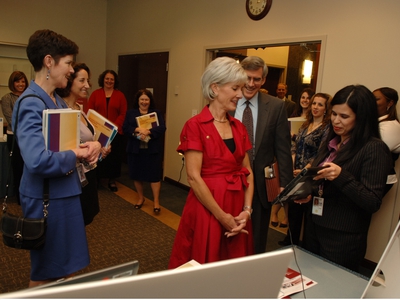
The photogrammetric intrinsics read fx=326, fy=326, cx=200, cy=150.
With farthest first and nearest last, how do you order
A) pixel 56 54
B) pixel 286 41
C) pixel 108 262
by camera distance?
1. pixel 286 41
2. pixel 108 262
3. pixel 56 54

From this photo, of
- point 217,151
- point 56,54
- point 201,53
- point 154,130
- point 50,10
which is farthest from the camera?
point 50,10

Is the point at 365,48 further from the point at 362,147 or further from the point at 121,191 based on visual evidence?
the point at 121,191

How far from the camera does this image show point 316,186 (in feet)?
5.43

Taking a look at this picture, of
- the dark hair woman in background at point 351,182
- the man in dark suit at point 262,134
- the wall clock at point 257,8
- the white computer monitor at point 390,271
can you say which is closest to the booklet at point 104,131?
the man in dark suit at point 262,134

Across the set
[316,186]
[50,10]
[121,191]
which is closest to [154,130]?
[121,191]

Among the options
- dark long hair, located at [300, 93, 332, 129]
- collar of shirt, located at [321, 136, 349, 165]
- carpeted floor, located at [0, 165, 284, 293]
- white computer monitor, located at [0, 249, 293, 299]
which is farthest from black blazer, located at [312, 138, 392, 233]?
carpeted floor, located at [0, 165, 284, 293]

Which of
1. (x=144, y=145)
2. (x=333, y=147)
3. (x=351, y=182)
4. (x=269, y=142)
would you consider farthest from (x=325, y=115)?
(x=144, y=145)

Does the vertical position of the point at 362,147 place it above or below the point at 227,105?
below

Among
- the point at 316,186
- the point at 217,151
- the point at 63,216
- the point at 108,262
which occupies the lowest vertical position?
the point at 108,262

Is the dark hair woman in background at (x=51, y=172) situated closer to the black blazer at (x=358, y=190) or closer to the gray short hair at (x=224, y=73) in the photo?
the gray short hair at (x=224, y=73)

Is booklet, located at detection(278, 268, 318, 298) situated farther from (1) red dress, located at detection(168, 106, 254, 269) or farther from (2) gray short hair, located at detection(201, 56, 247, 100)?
(2) gray short hair, located at detection(201, 56, 247, 100)

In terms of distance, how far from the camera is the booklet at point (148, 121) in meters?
3.86

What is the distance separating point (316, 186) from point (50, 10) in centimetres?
608

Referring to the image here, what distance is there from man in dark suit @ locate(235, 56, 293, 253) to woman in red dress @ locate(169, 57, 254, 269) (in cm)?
29
